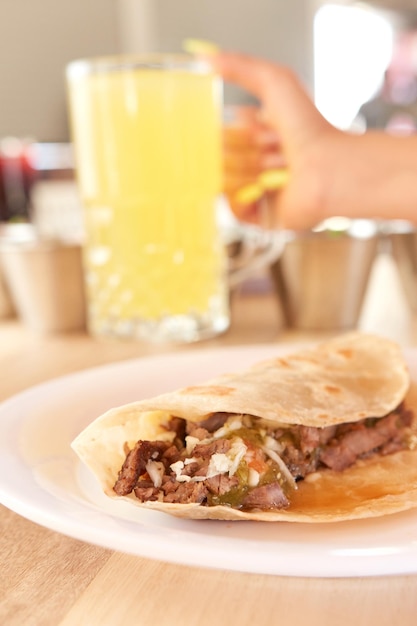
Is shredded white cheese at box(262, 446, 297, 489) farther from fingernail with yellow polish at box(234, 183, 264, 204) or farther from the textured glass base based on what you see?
fingernail with yellow polish at box(234, 183, 264, 204)

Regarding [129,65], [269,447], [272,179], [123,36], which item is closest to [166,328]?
[272,179]

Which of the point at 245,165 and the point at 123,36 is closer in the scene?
the point at 245,165

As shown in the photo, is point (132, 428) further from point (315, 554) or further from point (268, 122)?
point (268, 122)

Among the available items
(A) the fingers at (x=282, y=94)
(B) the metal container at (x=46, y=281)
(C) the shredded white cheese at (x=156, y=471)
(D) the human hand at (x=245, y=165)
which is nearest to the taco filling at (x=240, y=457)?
(C) the shredded white cheese at (x=156, y=471)

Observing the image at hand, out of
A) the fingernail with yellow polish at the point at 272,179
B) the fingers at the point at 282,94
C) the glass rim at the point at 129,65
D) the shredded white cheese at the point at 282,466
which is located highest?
the glass rim at the point at 129,65

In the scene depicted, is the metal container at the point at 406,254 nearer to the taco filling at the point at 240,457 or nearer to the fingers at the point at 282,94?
the fingers at the point at 282,94

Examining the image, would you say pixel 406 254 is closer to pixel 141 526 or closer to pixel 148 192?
pixel 148 192
